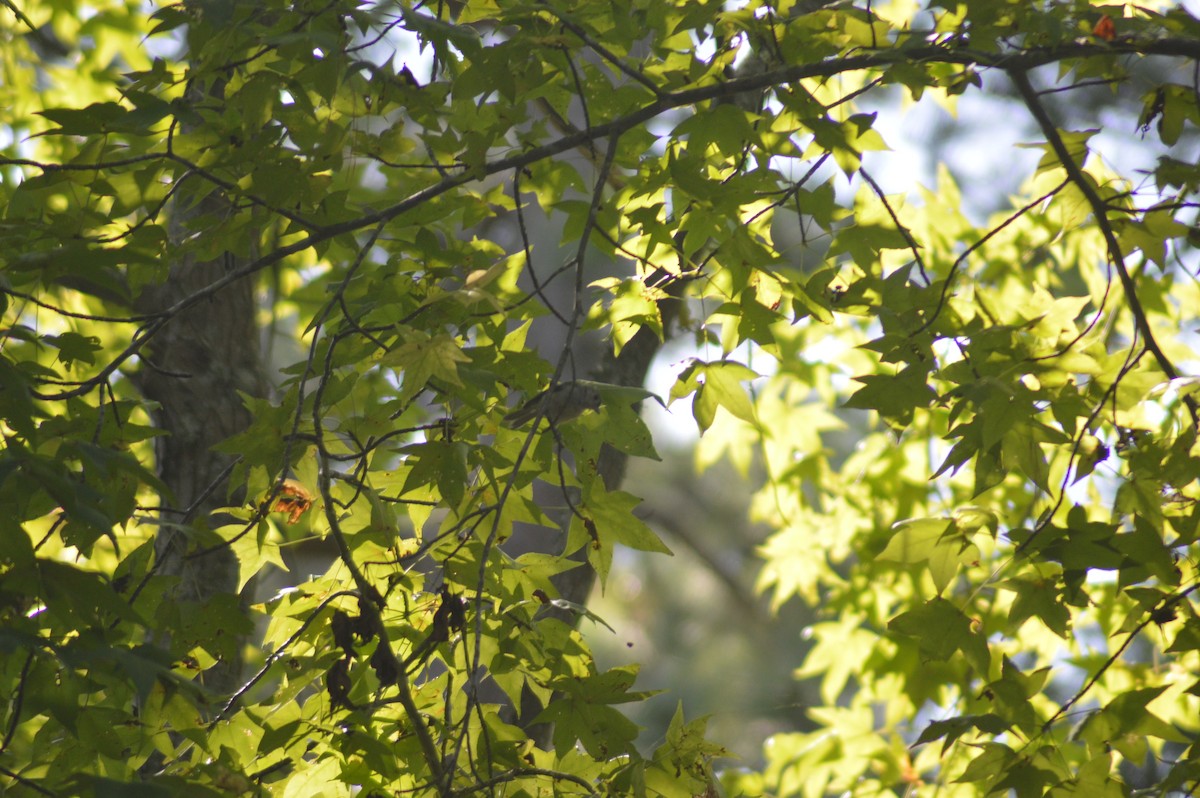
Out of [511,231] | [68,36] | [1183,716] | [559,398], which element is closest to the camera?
[559,398]

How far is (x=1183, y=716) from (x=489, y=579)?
1409mm

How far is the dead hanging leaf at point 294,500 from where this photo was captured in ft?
3.47

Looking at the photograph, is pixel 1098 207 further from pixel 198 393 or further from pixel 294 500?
pixel 198 393

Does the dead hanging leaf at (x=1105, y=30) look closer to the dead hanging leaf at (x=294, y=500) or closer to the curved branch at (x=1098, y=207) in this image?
the curved branch at (x=1098, y=207)

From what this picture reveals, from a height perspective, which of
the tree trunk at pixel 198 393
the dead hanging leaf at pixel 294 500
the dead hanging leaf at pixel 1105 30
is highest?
the tree trunk at pixel 198 393

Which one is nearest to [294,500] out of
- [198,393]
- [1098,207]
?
[198,393]

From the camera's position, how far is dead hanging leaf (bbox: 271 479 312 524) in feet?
3.47

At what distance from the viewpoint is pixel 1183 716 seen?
1751mm

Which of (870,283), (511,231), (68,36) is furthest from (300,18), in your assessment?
(68,36)

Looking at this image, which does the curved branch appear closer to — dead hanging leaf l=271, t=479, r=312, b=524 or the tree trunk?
dead hanging leaf l=271, t=479, r=312, b=524

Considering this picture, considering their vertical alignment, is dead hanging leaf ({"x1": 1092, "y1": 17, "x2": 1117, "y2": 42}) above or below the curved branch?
above

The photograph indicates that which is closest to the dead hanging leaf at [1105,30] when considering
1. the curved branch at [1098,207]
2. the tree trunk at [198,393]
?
the curved branch at [1098,207]

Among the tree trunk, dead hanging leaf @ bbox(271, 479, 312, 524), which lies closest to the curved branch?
dead hanging leaf @ bbox(271, 479, 312, 524)

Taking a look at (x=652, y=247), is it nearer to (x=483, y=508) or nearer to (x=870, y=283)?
(x=870, y=283)
